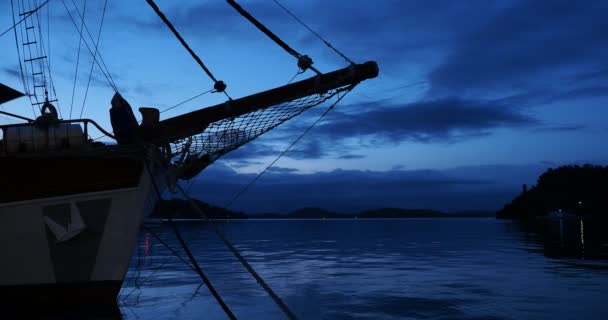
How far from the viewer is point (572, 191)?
129m

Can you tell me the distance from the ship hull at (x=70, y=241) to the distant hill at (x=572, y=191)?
131 m

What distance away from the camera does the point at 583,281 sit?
45.7 feet

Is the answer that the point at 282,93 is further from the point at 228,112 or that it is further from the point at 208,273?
the point at 208,273

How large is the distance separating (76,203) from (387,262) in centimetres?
1491

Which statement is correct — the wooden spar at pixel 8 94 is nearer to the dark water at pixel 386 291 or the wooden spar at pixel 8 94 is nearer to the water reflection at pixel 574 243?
the dark water at pixel 386 291

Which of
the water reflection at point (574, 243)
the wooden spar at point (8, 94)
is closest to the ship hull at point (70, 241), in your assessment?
the wooden spar at point (8, 94)

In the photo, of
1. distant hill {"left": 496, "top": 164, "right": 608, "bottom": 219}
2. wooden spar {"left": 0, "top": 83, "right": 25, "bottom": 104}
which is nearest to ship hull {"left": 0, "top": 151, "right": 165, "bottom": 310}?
wooden spar {"left": 0, "top": 83, "right": 25, "bottom": 104}

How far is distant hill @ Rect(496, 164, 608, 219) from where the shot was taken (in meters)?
120

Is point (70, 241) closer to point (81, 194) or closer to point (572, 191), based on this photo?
point (81, 194)

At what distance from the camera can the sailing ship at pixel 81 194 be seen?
9.27 m

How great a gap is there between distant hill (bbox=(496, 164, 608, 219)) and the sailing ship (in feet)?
425

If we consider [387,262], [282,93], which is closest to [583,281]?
[387,262]

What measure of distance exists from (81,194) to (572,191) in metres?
140

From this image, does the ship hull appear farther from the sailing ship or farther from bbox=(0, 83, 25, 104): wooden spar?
bbox=(0, 83, 25, 104): wooden spar
